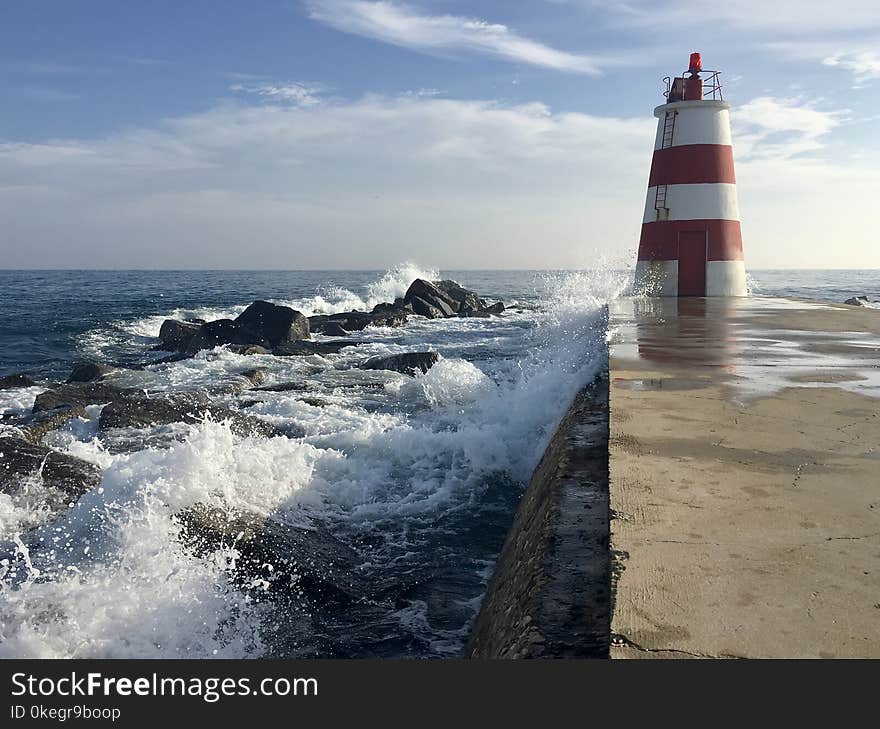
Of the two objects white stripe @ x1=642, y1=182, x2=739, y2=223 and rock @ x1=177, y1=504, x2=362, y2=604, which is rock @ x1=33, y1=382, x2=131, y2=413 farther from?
white stripe @ x1=642, y1=182, x2=739, y2=223

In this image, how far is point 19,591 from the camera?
10.7 feet

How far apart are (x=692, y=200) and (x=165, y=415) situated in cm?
873

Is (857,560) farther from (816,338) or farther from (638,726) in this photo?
(816,338)

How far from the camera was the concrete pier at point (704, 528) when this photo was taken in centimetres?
167

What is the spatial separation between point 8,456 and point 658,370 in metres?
4.36

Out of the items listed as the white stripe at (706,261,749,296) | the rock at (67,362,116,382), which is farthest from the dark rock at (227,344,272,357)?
the white stripe at (706,261,749,296)

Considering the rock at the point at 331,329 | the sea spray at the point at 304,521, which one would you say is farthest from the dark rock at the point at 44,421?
the rock at the point at 331,329

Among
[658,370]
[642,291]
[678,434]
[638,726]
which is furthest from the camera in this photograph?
[642,291]

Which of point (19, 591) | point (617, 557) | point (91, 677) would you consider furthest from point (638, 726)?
point (19, 591)

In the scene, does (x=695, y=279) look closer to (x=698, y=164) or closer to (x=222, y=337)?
(x=698, y=164)

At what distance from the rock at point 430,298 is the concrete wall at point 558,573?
20.5m

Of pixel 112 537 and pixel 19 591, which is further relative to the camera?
pixel 112 537

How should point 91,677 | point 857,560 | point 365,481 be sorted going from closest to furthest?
point 91,677, point 857,560, point 365,481

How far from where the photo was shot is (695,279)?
481 inches
